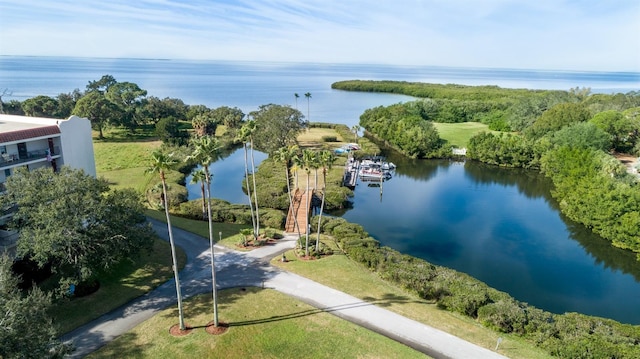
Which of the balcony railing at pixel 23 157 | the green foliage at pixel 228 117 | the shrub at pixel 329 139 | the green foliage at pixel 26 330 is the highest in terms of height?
the balcony railing at pixel 23 157

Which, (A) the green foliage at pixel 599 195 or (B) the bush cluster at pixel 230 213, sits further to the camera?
(B) the bush cluster at pixel 230 213

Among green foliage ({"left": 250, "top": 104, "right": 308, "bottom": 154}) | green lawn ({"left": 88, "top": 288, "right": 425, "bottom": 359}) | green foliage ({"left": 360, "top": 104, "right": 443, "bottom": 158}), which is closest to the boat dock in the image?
green foliage ({"left": 250, "top": 104, "right": 308, "bottom": 154})

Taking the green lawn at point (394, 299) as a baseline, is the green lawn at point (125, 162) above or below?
above

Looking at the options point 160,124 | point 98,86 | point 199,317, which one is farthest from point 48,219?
point 98,86

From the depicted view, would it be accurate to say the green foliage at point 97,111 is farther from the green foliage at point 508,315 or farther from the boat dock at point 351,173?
the green foliage at point 508,315

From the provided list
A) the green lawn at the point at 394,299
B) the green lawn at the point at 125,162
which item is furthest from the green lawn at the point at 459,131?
the green lawn at the point at 394,299

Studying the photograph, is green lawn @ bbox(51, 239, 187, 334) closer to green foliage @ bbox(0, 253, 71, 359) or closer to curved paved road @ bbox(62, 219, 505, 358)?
curved paved road @ bbox(62, 219, 505, 358)

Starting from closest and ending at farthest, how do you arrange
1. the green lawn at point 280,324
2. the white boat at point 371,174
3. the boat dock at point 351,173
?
the green lawn at point 280,324, the boat dock at point 351,173, the white boat at point 371,174

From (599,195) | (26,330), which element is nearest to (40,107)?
(26,330)
